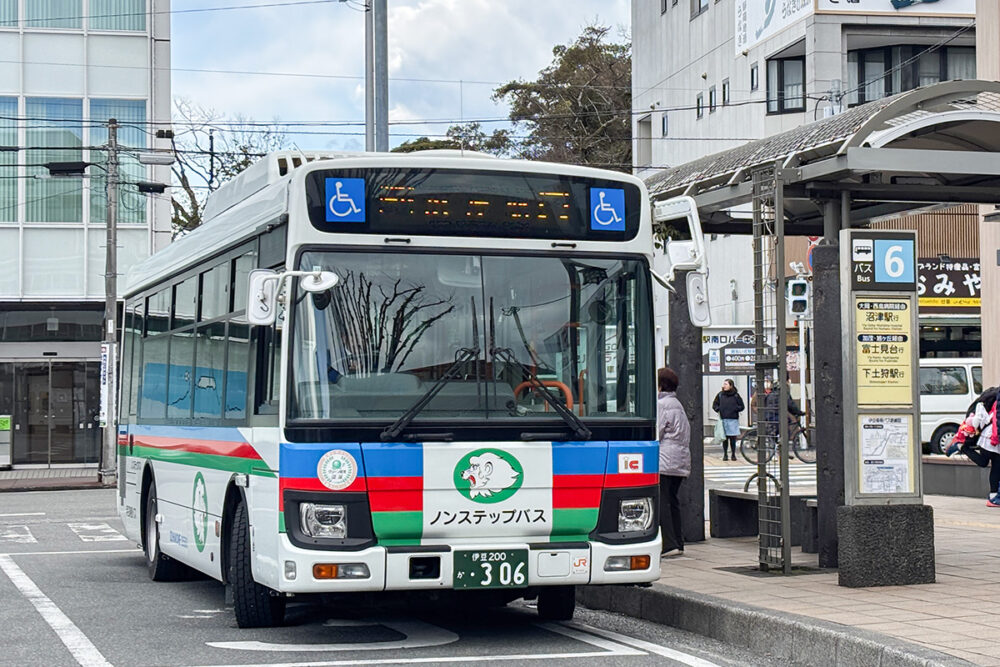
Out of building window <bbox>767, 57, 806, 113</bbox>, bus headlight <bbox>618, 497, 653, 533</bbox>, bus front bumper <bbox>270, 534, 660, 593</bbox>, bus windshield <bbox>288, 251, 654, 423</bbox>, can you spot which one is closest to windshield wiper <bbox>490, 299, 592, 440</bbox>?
bus windshield <bbox>288, 251, 654, 423</bbox>

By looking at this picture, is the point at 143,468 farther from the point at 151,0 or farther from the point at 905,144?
the point at 151,0

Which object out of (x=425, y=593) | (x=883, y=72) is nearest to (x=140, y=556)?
(x=425, y=593)

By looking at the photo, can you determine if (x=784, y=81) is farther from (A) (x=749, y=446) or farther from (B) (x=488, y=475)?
(B) (x=488, y=475)

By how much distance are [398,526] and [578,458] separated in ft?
3.99

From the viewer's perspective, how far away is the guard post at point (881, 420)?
436 inches

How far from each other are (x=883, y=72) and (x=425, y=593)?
3739 centimetres

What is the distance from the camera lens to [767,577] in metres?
11.8

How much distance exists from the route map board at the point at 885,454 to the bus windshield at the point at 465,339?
7.50 ft

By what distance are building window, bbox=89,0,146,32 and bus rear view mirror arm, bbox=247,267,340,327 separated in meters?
27.7

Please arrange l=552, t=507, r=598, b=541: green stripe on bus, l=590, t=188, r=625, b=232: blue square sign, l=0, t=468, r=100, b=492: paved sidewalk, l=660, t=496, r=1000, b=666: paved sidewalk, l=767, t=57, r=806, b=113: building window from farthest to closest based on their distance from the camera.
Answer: l=767, t=57, r=806, b=113: building window < l=0, t=468, r=100, b=492: paved sidewalk < l=590, t=188, r=625, b=232: blue square sign < l=552, t=507, r=598, b=541: green stripe on bus < l=660, t=496, r=1000, b=666: paved sidewalk

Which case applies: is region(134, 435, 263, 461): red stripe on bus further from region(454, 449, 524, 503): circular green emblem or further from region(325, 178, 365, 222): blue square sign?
region(325, 178, 365, 222): blue square sign

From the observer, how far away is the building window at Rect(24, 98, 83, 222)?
3481cm

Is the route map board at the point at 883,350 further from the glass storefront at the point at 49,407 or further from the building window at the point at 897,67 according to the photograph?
the building window at the point at 897,67

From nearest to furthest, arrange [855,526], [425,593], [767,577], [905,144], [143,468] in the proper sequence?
[425,593], [855,526], [767,577], [905,144], [143,468]
